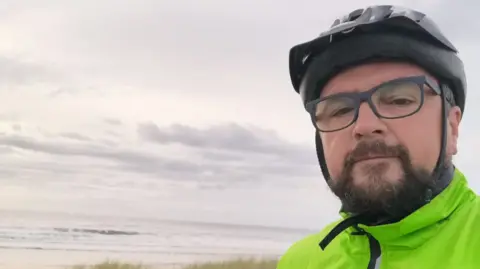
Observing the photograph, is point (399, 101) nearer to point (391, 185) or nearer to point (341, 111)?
point (341, 111)

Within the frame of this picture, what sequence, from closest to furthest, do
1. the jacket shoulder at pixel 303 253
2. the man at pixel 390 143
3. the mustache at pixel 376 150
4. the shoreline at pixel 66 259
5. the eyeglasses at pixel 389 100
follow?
the man at pixel 390 143 < the mustache at pixel 376 150 < the eyeglasses at pixel 389 100 < the jacket shoulder at pixel 303 253 < the shoreline at pixel 66 259

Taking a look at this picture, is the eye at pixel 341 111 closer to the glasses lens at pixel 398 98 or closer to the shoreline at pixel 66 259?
the glasses lens at pixel 398 98

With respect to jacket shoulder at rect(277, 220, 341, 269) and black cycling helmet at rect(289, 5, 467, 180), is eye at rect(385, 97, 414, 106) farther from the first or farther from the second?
jacket shoulder at rect(277, 220, 341, 269)

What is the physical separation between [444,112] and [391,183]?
435mm

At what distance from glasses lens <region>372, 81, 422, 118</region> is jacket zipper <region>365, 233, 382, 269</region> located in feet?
1.62

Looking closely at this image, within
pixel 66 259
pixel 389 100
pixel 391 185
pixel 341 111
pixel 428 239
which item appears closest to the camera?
pixel 428 239

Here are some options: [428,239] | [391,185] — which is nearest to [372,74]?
[391,185]

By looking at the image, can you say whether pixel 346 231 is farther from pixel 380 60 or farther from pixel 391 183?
pixel 380 60

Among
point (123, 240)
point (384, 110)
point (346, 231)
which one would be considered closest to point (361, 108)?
point (384, 110)

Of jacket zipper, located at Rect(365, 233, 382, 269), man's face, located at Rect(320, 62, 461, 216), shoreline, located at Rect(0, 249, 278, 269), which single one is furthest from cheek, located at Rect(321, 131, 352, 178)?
shoreline, located at Rect(0, 249, 278, 269)

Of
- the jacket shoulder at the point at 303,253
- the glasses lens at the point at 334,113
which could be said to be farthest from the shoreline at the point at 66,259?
the glasses lens at the point at 334,113

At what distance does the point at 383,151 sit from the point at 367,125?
0.41 feet

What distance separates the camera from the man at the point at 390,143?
197 centimetres

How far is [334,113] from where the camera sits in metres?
2.36
